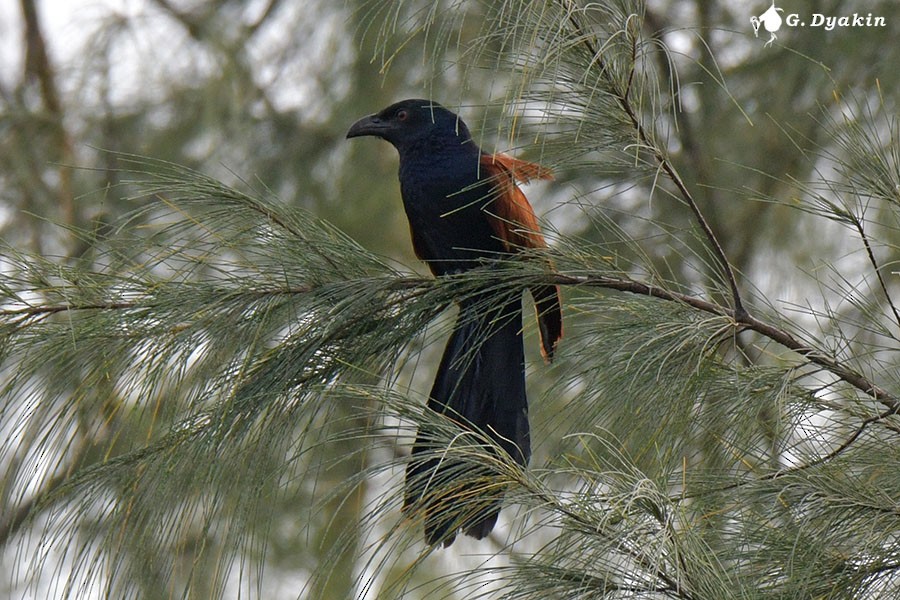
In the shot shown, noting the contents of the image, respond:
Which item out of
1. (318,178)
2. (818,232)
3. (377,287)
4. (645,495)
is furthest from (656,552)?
(818,232)

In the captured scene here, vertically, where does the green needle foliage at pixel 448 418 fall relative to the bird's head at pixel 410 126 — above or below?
below

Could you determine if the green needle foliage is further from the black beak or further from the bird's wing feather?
the black beak

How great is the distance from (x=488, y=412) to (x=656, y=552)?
0.74 metres

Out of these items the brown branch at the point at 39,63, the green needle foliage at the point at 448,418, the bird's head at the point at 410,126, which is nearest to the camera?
the green needle foliage at the point at 448,418

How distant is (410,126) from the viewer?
7.39 feet

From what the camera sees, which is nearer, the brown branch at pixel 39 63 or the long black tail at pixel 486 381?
the long black tail at pixel 486 381

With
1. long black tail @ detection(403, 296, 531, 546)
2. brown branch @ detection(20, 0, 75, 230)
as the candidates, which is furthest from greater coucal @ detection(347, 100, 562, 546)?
brown branch @ detection(20, 0, 75, 230)

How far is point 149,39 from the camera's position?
334cm

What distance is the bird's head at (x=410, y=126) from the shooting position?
87.3 inches

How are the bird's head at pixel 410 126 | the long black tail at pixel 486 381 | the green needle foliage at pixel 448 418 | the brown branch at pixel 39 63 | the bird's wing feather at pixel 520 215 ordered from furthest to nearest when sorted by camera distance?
the brown branch at pixel 39 63, the bird's head at pixel 410 126, the bird's wing feather at pixel 520 215, the long black tail at pixel 486 381, the green needle foliage at pixel 448 418

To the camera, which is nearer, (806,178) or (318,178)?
(806,178)

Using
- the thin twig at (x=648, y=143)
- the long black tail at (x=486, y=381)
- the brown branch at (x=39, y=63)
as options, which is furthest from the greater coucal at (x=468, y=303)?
the brown branch at (x=39, y=63)

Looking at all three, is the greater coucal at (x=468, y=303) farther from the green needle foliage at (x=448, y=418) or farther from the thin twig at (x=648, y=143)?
the thin twig at (x=648, y=143)

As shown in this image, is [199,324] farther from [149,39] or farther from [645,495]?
[149,39]
